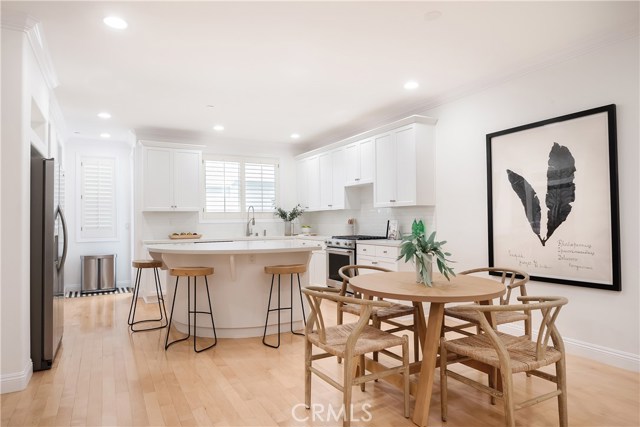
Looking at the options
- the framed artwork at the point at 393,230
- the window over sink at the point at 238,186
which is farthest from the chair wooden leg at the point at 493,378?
the window over sink at the point at 238,186

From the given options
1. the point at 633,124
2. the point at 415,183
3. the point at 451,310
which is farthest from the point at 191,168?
the point at 633,124

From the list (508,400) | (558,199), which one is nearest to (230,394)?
(508,400)

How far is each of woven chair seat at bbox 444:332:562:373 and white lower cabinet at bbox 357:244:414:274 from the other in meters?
2.26

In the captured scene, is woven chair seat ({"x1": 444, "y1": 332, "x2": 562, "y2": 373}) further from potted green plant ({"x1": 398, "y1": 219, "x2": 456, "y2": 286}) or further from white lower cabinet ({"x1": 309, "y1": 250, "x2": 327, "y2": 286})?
white lower cabinet ({"x1": 309, "y1": 250, "x2": 327, "y2": 286})

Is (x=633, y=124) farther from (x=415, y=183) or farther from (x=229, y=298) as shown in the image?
(x=229, y=298)

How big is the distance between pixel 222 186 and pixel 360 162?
277 cm

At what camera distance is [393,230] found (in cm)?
572

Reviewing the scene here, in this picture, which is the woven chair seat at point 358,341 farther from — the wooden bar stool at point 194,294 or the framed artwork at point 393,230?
the framed artwork at point 393,230

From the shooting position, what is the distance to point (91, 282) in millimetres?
7000

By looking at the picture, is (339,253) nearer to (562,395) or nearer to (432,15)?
(432,15)

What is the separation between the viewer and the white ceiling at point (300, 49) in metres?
2.91

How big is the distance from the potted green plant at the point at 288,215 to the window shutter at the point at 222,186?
781mm

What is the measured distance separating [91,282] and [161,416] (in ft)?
17.8

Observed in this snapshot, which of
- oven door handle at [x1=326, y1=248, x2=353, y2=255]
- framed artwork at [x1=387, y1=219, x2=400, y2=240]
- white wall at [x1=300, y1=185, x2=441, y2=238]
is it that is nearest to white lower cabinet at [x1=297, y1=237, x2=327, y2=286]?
oven door handle at [x1=326, y1=248, x2=353, y2=255]
